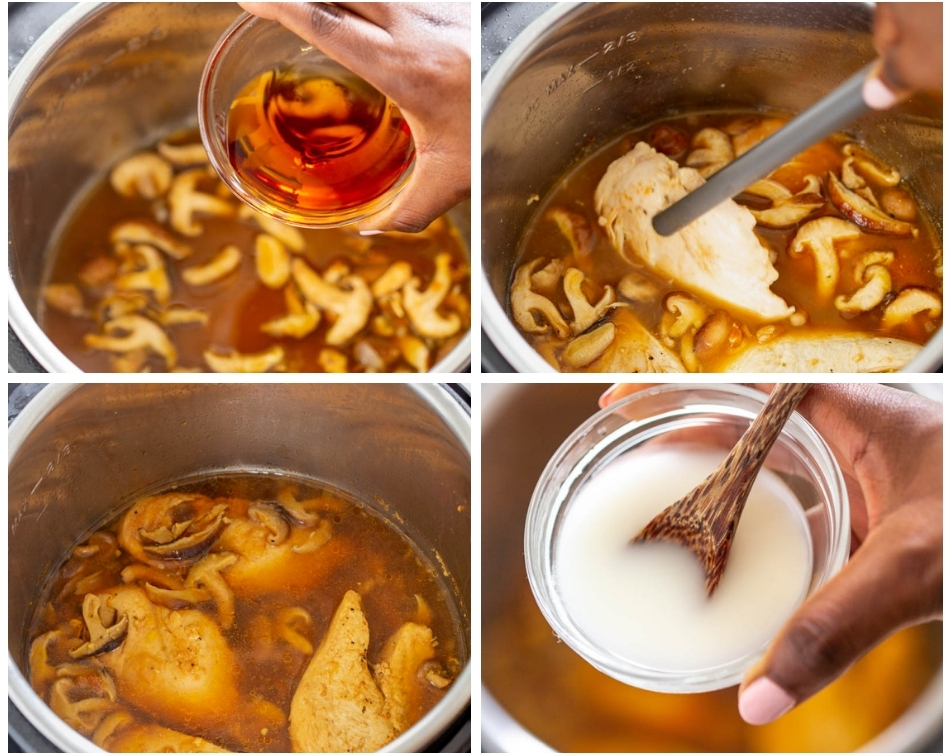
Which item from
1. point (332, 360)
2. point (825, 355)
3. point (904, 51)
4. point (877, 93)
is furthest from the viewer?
point (332, 360)

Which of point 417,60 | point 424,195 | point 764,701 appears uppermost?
point 417,60

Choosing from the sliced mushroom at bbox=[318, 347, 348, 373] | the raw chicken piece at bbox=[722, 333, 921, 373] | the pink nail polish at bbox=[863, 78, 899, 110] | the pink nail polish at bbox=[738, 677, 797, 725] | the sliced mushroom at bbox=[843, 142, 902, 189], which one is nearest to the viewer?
the pink nail polish at bbox=[863, 78, 899, 110]

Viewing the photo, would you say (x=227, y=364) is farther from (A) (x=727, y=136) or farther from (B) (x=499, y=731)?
(A) (x=727, y=136)

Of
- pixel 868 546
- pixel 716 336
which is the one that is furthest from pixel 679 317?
pixel 868 546

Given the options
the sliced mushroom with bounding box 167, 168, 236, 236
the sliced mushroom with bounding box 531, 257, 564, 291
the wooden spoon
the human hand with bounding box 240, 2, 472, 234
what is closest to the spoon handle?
the wooden spoon

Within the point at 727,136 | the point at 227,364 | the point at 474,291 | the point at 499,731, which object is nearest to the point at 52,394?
the point at 227,364

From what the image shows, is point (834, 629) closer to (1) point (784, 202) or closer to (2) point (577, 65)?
(1) point (784, 202)

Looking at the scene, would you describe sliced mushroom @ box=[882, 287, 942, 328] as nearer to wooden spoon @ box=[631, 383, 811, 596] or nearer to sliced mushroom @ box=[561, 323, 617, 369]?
wooden spoon @ box=[631, 383, 811, 596]
